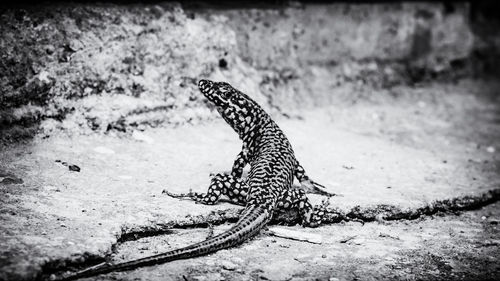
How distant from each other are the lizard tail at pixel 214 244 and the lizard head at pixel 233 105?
126 centimetres

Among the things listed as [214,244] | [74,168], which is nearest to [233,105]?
[74,168]

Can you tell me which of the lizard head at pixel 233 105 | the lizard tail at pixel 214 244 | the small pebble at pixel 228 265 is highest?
the lizard head at pixel 233 105

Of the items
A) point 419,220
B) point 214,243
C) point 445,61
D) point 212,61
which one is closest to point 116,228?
point 214,243

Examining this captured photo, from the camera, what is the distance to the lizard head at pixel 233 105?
5.24 meters

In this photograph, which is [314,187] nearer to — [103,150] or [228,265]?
[228,265]

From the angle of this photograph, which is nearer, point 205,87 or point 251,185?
point 251,185

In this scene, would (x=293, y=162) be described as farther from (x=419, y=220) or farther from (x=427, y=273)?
(x=427, y=273)

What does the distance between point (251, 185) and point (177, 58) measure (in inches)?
94.4

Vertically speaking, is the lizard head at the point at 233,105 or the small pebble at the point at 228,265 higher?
the lizard head at the point at 233,105

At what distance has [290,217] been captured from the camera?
4.57 m

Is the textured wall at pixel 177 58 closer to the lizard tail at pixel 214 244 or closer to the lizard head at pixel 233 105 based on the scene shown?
the lizard head at pixel 233 105

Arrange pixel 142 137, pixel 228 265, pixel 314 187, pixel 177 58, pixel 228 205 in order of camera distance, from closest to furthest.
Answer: pixel 228 265 < pixel 228 205 < pixel 314 187 < pixel 142 137 < pixel 177 58

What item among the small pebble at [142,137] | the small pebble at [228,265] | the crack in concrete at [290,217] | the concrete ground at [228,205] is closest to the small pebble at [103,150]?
the concrete ground at [228,205]

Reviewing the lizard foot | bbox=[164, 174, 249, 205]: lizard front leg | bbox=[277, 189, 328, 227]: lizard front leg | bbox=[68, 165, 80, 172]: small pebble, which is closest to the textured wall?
bbox=[68, 165, 80, 172]: small pebble
